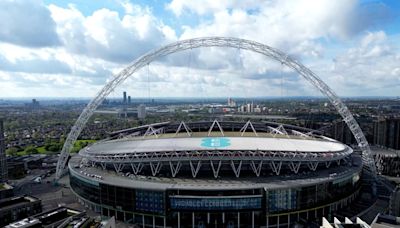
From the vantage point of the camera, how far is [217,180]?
57875 millimetres

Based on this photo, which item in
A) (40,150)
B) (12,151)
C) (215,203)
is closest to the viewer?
(215,203)

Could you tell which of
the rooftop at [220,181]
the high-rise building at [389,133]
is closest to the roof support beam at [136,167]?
the rooftop at [220,181]

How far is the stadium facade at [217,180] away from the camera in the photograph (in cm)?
5259

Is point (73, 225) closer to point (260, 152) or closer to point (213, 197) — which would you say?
point (213, 197)

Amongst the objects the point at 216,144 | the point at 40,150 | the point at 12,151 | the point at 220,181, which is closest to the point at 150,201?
the point at 220,181

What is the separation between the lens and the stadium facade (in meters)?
52.6

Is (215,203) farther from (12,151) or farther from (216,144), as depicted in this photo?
(12,151)

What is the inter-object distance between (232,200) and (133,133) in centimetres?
4418

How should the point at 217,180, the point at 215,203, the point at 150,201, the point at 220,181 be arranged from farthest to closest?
the point at 217,180 → the point at 220,181 → the point at 150,201 → the point at 215,203

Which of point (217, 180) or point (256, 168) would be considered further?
point (256, 168)

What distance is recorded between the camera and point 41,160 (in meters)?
106

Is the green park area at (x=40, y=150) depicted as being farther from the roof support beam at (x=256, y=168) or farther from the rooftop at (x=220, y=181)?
the roof support beam at (x=256, y=168)

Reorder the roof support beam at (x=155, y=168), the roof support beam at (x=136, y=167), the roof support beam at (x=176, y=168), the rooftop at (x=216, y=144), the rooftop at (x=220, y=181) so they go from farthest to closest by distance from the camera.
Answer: the rooftop at (x=216, y=144), the roof support beam at (x=136, y=167), the roof support beam at (x=155, y=168), the roof support beam at (x=176, y=168), the rooftop at (x=220, y=181)

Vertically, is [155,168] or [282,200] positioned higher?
[155,168]
